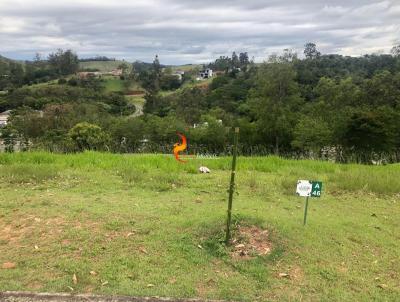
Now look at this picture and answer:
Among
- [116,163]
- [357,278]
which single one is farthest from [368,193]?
[116,163]

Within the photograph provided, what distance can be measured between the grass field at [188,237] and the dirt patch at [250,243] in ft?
0.27

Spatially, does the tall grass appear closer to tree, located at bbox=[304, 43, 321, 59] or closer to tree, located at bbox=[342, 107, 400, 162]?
tree, located at bbox=[342, 107, 400, 162]

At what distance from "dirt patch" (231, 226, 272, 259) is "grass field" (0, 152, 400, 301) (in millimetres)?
82

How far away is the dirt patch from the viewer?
4100 millimetres

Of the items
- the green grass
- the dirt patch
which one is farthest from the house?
the dirt patch

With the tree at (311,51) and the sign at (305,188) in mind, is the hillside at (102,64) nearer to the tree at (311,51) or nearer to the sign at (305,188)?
the tree at (311,51)

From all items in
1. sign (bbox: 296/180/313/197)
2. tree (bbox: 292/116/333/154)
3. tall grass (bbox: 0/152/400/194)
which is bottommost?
tree (bbox: 292/116/333/154)

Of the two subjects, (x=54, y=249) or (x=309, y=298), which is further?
(x=54, y=249)

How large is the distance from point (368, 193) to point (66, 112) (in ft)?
143

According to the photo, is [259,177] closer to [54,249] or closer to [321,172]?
[321,172]

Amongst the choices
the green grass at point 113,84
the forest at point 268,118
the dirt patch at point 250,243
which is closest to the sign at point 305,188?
the dirt patch at point 250,243

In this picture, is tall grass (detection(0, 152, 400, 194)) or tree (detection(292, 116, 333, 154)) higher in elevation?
tall grass (detection(0, 152, 400, 194))

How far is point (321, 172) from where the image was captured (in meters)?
8.50

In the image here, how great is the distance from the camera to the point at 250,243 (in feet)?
13.9
